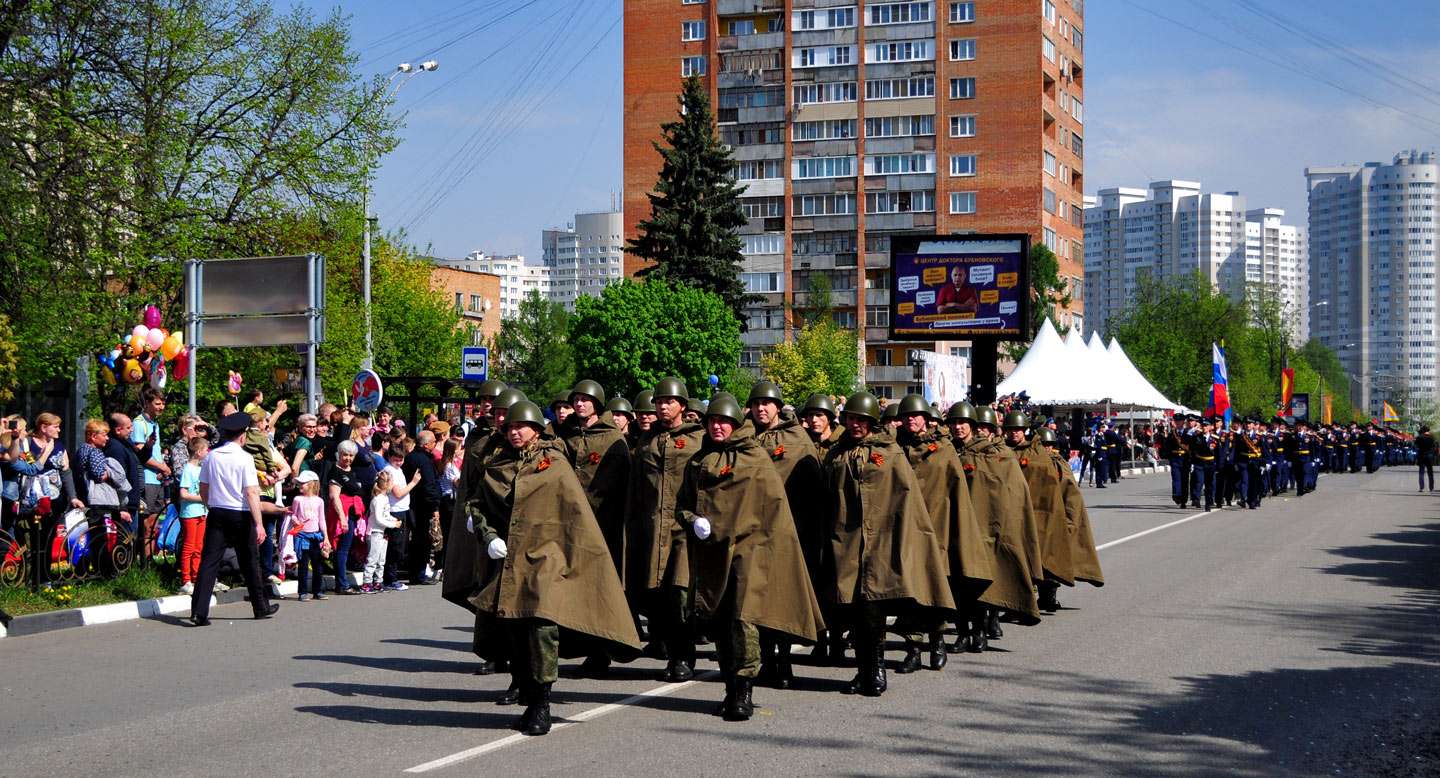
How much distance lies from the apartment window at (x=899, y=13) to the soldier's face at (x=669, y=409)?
83.4 m

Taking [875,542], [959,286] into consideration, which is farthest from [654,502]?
[959,286]

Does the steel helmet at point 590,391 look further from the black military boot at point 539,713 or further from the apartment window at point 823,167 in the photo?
the apartment window at point 823,167

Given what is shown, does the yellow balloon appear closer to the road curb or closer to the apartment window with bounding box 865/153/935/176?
the road curb

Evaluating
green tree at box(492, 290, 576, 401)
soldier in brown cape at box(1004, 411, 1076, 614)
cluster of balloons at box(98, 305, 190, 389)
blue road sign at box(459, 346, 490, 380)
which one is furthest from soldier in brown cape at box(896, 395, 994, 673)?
green tree at box(492, 290, 576, 401)

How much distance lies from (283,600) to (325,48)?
2123 centimetres

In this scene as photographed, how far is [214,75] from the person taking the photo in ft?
104

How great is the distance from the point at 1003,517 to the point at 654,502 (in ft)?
11.2

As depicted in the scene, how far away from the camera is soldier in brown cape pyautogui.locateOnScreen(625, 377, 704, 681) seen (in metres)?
9.46

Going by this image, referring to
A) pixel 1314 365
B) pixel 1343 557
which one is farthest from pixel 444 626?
pixel 1314 365

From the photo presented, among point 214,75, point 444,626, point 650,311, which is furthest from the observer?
point 650,311

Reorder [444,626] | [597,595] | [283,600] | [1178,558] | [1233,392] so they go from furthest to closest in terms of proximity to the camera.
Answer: [1233,392], [1178,558], [283,600], [444,626], [597,595]

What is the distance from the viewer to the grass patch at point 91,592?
44.1 ft

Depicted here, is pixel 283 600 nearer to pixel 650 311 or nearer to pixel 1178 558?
pixel 1178 558

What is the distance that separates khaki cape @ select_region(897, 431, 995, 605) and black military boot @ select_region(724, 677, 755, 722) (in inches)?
101
